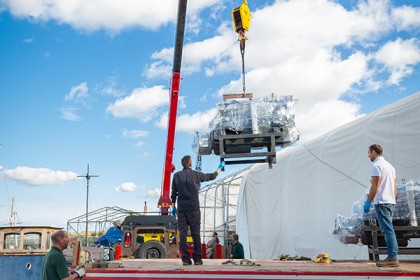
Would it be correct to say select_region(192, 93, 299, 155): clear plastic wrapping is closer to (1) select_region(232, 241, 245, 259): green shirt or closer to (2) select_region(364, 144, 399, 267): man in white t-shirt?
(2) select_region(364, 144, 399, 267): man in white t-shirt

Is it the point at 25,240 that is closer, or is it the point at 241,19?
the point at 241,19

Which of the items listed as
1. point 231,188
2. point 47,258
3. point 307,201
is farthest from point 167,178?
point 231,188

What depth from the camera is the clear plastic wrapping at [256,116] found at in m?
7.15

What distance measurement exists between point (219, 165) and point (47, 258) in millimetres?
3019

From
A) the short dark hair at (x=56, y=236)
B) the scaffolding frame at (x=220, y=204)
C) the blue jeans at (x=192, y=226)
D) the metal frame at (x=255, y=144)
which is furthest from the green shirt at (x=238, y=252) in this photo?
the scaffolding frame at (x=220, y=204)

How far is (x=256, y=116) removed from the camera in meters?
7.16

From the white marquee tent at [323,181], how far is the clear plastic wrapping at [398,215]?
364 cm

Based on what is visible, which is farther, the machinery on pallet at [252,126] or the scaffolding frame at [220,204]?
the scaffolding frame at [220,204]

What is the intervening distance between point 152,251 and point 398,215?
7295 mm

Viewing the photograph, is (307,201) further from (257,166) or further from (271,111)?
(271,111)

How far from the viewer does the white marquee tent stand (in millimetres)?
10164

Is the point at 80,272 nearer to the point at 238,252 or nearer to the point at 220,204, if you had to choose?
the point at 238,252

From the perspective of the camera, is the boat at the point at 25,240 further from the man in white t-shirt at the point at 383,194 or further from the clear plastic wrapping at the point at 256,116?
the man in white t-shirt at the point at 383,194

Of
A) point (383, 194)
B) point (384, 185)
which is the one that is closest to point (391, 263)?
point (383, 194)
